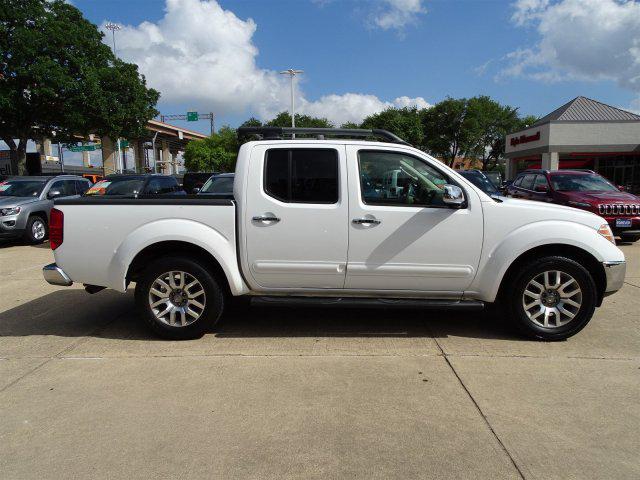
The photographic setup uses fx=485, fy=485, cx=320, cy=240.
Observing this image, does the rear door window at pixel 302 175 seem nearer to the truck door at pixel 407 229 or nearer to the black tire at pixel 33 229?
the truck door at pixel 407 229

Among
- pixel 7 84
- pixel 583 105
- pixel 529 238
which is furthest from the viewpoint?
pixel 583 105

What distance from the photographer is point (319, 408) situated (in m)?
3.41

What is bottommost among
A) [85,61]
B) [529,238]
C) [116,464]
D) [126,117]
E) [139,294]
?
[116,464]

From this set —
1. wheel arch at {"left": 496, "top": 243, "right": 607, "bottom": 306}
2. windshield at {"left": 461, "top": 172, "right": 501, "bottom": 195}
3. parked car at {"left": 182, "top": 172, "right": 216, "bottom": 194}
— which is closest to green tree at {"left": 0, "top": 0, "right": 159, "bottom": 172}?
parked car at {"left": 182, "top": 172, "right": 216, "bottom": 194}

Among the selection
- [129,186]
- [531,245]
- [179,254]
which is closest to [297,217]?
[179,254]

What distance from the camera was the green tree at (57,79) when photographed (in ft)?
71.9

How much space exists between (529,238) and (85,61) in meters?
25.3

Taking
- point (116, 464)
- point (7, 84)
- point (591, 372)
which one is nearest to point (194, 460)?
point (116, 464)

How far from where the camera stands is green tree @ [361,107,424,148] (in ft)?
166

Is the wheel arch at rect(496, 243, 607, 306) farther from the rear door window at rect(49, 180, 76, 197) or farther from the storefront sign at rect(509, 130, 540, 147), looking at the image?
the storefront sign at rect(509, 130, 540, 147)

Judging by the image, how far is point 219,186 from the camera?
451 inches

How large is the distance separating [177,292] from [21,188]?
9940mm

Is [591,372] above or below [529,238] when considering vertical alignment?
below

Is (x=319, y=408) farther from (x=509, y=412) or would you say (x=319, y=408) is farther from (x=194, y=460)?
(x=509, y=412)
